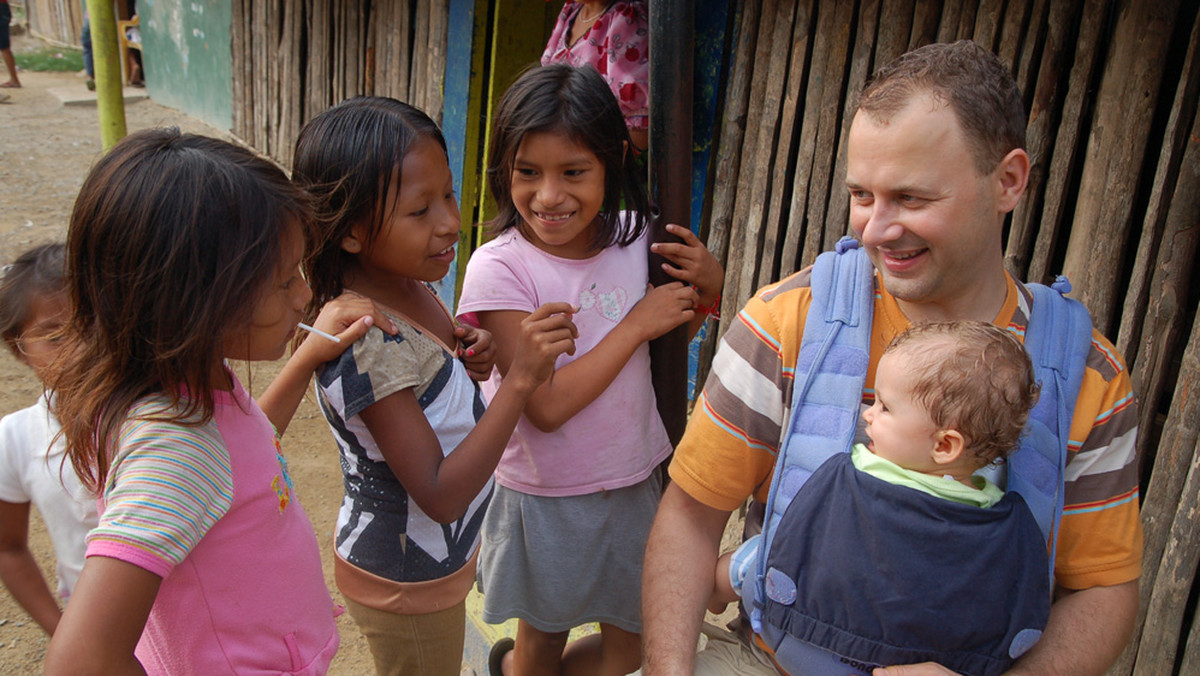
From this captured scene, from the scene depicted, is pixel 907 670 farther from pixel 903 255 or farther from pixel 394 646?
pixel 394 646

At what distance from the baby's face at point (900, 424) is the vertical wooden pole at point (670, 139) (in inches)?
25.1

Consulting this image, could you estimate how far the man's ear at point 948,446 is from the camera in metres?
1.38

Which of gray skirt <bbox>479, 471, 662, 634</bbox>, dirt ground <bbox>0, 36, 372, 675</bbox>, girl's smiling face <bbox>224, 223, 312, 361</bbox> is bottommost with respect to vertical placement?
dirt ground <bbox>0, 36, 372, 675</bbox>

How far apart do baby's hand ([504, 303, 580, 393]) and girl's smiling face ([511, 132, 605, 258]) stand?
293 millimetres

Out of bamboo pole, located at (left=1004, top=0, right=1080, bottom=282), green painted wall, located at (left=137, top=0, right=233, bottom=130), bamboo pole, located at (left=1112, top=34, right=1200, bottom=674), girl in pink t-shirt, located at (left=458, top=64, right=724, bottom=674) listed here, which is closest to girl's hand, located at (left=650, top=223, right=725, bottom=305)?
girl in pink t-shirt, located at (left=458, top=64, right=724, bottom=674)

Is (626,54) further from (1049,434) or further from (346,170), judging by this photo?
(1049,434)

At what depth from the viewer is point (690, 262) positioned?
202cm

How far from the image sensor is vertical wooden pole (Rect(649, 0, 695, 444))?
5.55 feet

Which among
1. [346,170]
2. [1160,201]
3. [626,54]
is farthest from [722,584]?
[626,54]

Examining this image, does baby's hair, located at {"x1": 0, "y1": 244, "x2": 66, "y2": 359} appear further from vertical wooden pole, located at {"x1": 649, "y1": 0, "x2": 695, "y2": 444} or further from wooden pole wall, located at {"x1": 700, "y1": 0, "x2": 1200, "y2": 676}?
wooden pole wall, located at {"x1": 700, "y1": 0, "x2": 1200, "y2": 676}

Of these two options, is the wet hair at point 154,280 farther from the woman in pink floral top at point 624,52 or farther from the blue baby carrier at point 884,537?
the woman in pink floral top at point 624,52

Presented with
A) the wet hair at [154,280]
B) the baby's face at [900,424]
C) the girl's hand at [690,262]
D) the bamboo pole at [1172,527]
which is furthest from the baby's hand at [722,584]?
the bamboo pole at [1172,527]

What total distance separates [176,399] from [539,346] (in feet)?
2.39

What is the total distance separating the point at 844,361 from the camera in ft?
5.08
